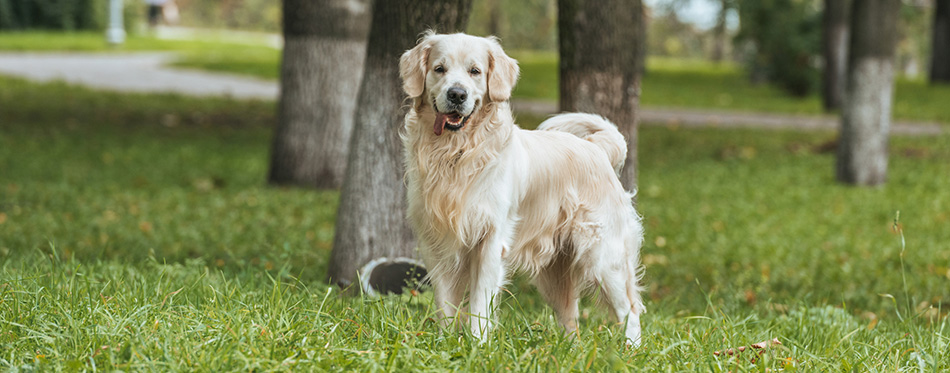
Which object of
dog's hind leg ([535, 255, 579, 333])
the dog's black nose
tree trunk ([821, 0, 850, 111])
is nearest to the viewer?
the dog's black nose

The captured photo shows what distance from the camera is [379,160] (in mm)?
5113

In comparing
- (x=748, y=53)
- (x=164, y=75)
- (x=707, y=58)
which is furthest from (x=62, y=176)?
(x=707, y=58)

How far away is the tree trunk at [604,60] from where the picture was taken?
5.54m

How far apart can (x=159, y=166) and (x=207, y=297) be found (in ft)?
25.7

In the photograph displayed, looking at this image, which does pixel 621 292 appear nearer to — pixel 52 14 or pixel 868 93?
pixel 868 93

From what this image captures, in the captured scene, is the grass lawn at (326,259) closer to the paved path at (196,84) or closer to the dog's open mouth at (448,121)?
the dog's open mouth at (448,121)

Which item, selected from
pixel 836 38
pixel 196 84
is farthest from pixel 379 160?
pixel 196 84

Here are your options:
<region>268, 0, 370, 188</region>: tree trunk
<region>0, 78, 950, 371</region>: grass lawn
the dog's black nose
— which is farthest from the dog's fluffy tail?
<region>268, 0, 370, 188</region>: tree trunk

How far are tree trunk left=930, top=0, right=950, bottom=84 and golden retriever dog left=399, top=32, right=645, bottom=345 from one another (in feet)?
81.5

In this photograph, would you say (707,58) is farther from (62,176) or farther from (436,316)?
(436,316)

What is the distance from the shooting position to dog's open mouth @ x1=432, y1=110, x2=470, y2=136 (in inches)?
137

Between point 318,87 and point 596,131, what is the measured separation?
5734mm

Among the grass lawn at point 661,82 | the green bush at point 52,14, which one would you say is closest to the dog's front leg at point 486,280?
the grass lawn at point 661,82

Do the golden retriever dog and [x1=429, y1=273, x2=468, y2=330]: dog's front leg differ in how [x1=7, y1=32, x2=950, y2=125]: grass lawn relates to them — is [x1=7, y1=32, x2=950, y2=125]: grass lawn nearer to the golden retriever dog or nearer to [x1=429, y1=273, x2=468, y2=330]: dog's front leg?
the golden retriever dog
